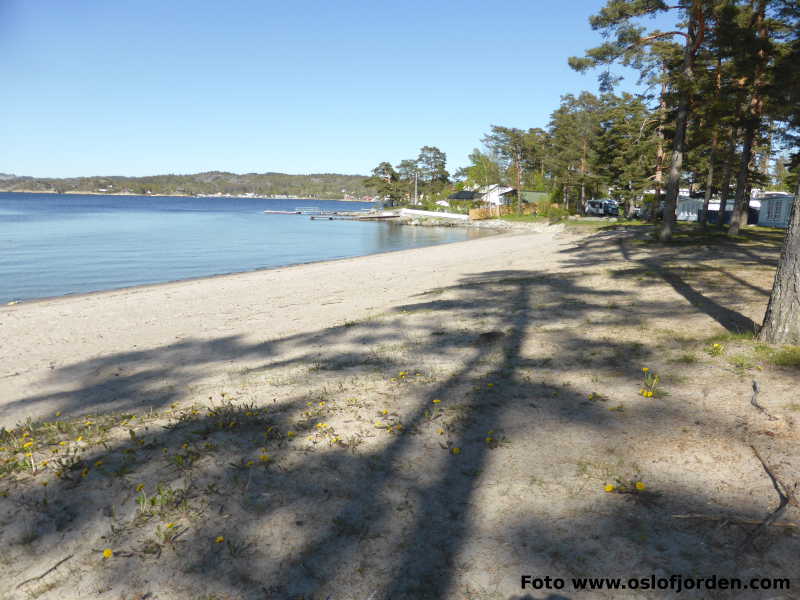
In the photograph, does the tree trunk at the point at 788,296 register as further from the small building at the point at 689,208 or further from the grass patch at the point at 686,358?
the small building at the point at 689,208

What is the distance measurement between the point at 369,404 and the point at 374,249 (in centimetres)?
3674

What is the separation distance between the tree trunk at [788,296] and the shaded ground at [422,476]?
34cm

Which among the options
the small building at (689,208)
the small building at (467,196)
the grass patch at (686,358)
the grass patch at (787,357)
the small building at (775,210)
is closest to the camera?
the grass patch at (787,357)

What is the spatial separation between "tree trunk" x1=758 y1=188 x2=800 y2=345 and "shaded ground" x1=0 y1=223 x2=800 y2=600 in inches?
13.4

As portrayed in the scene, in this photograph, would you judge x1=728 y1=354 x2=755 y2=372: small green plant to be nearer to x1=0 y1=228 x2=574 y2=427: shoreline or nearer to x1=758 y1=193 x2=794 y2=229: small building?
x1=0 y1=228 x2=574 y2=427: shoreline

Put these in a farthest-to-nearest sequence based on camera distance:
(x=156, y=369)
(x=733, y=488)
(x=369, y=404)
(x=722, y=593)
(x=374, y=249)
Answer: (x=374, y=249) < (x=156, y=369) < (x=369, y=404) < (x=733, y=488) < (x=722, y=593)

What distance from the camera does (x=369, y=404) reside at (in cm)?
553

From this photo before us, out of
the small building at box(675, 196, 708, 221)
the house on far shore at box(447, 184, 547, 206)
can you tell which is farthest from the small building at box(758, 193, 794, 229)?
the house on far shore at box(447, 184, 547, 206)

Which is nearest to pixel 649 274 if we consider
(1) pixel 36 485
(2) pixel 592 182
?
(1) pixel 36 485

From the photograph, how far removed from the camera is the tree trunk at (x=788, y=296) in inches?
230

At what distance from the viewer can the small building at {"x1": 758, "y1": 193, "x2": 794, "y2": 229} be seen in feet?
111

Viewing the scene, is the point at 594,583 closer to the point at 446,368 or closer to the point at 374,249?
the point at 446,368

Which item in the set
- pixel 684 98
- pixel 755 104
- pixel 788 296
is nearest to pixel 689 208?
pixel 755 104

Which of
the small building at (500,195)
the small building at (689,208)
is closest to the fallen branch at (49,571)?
the small building at (689,208)
